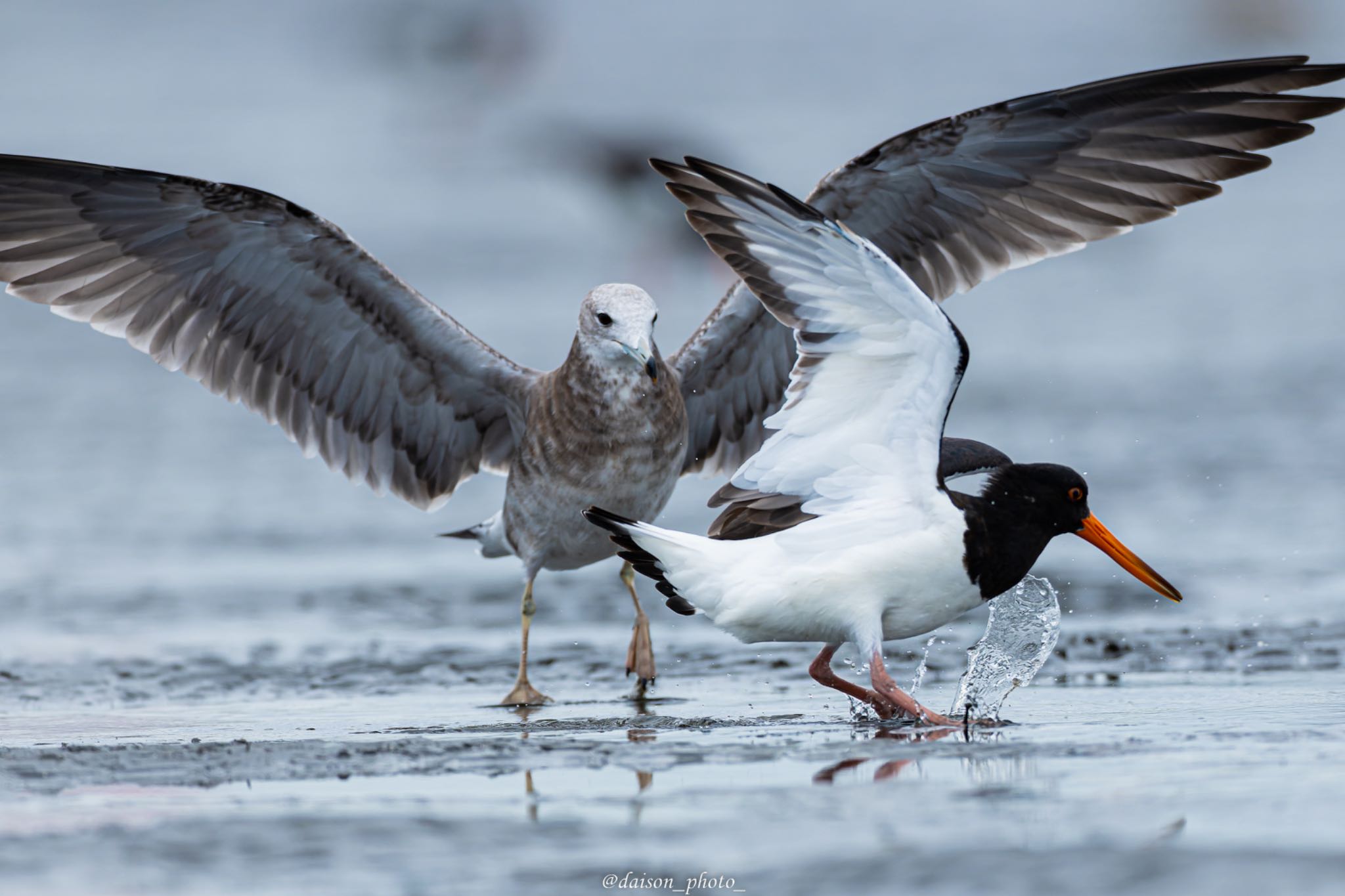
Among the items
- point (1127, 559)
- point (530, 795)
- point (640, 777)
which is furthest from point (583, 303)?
point (530, 795)

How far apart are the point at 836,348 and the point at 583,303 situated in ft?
6.17

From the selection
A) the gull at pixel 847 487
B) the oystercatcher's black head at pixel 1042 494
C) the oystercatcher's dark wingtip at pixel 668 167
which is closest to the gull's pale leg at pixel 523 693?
the gull at pixel 847 487

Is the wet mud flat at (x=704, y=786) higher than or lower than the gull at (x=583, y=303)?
lower

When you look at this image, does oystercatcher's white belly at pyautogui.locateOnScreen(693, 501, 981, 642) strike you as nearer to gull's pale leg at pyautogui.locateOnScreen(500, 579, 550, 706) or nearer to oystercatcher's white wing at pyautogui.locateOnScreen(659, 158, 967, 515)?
oystercatcher's white wing at pyautogui.locateOnScreen(659, 158, 967, 515)

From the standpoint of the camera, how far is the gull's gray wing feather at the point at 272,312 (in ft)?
25.8

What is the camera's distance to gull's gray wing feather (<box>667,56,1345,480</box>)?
7188 millimetres

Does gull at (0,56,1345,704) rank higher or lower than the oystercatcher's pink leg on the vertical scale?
higher

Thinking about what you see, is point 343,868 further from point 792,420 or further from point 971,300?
point 971,300

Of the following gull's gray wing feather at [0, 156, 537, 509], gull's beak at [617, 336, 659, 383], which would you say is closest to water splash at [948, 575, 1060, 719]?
gull's beak at [617, 336, 659, 383]

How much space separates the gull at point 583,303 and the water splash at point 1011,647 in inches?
21.9

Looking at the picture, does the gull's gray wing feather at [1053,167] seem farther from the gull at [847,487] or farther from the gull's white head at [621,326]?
the gull at [847,487]

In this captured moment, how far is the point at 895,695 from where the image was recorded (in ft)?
20.4

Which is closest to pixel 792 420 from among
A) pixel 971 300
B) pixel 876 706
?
pixel 876 706

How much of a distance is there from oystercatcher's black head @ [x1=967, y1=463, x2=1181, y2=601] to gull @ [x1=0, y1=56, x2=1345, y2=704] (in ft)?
1.51
